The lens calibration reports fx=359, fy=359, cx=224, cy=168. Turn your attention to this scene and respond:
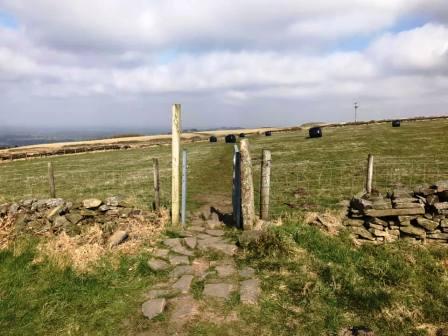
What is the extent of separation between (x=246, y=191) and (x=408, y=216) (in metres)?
4.56

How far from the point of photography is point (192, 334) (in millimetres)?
6234

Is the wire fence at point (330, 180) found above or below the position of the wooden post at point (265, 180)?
below

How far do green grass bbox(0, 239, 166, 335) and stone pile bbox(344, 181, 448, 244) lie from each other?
20.0 feet

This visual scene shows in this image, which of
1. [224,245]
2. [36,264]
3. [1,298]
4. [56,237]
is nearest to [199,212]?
[224,245]

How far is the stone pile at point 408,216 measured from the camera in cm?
966

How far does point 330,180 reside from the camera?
18312 mm

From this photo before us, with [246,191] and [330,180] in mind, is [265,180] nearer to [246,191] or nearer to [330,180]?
[246,191]

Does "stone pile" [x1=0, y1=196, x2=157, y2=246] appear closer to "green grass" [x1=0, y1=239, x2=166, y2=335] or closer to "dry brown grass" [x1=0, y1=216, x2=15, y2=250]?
"dry brown grass" [x1=0, y1=216, x2=15, y2=250]

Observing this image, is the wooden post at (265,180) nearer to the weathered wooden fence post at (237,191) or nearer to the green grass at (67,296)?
the weathered wooden fence post at (237,191)

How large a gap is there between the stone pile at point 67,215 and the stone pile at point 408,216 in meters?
6.50

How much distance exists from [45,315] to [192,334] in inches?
116

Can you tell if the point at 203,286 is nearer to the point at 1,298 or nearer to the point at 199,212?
the point at 1,298

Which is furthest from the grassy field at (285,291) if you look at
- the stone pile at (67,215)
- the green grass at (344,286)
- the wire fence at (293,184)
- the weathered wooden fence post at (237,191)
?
the wire fence at (293,184)

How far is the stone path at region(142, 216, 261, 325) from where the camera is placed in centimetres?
704
